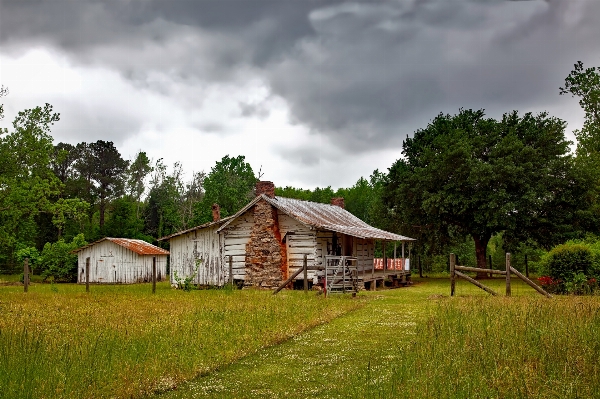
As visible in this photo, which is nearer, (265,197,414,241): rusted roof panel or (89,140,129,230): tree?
(265,197,414,241): rusted roof panel

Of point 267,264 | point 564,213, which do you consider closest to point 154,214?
point 267,264

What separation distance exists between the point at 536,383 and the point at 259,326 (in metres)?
7.76

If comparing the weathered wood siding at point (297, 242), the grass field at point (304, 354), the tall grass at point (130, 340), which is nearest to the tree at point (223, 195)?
the weathered wood siding at point (297, 242)

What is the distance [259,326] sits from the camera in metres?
14.5

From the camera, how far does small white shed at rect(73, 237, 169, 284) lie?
149 feet

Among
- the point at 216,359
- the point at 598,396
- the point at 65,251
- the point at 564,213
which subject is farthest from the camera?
the point at 65,251

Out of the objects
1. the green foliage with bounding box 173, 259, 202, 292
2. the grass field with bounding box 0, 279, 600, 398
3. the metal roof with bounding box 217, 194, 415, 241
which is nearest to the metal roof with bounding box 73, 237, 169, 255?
the green foliage with bounding box 173, 259, 202, 292

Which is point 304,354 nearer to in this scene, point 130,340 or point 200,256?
point 130,340

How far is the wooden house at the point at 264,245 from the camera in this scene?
3111cm

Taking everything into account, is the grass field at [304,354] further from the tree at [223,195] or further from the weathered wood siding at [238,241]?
the tree at [223,195]

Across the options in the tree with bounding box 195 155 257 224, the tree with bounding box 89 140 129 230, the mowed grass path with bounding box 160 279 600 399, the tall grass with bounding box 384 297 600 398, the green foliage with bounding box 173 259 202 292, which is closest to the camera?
the tall grass with bounding box 384 297 600 398

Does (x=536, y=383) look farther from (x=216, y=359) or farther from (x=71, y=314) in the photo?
(x=71, y=314)

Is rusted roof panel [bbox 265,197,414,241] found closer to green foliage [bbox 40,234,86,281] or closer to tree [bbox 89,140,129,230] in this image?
green foliage [bbox 40,234,86,281]

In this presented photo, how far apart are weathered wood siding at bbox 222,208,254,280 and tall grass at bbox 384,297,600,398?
1984 cm
